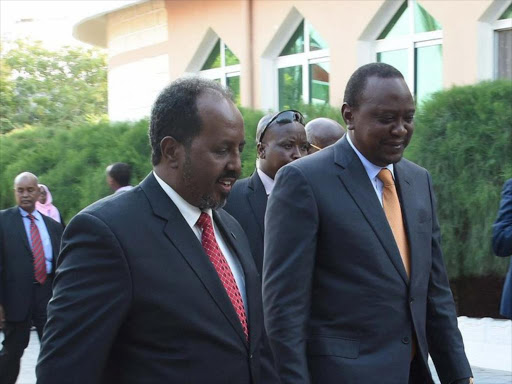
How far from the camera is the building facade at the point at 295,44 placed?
15086 mm

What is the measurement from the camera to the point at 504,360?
33.6 feet

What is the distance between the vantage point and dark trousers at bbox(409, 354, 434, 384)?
4246mm

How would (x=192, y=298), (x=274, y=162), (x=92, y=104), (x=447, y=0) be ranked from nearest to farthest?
(x=192, y=298), (x=274, y=162), (x=447, y=0), (x=92, y=104)

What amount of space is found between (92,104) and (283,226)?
141ft

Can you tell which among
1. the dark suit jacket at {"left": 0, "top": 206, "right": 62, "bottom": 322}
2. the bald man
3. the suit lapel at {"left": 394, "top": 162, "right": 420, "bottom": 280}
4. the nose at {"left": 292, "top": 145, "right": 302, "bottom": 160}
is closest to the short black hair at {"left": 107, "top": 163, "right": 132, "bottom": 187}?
the dark suit jacket at {"left": 0, "top": 206, "right": 62, "bottom": 322}

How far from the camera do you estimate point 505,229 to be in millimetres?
6520

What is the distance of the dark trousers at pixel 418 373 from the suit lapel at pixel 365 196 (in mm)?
390

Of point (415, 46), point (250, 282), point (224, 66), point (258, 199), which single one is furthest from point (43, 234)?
point (224, 66)

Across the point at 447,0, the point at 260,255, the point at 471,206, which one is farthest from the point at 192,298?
the point at 447,0

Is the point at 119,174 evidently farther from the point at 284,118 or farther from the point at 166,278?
the point at 166,278

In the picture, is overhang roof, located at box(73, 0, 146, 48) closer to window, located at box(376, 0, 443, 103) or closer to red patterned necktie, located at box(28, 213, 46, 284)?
window, located at box(376, 0, 443, 103)

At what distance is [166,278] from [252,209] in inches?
104

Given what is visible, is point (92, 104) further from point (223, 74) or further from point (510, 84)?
point (510, 84)

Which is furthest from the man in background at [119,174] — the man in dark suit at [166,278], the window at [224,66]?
the window at [224,66]
